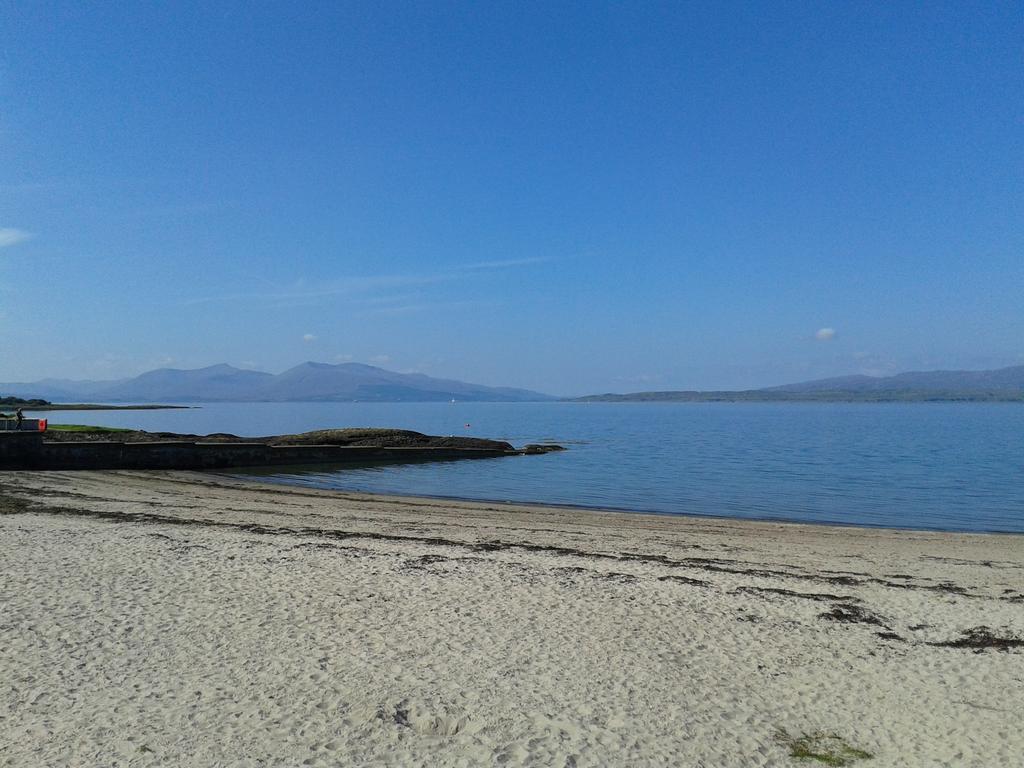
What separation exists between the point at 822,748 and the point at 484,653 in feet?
12.4

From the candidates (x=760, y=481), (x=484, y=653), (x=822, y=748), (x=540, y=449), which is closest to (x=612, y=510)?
(x=760, y=481)

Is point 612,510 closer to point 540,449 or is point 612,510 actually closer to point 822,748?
point 822,748

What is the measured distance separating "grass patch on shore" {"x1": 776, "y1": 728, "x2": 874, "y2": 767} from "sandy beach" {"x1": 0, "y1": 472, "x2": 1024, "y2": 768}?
0.11ft

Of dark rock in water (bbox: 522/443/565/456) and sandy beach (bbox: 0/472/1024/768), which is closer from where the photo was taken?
sandy beach (bbox: 0/472/1024/768)

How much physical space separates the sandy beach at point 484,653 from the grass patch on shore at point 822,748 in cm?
3

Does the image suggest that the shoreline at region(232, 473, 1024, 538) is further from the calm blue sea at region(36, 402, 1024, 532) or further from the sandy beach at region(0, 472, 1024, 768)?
the sandy beach at region(0, 472, 1024, 768)

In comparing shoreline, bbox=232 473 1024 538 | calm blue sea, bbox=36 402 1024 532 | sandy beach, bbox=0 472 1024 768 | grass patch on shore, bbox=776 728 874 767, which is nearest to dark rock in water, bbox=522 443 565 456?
calm blue sea, bbox=36 402 1024 532

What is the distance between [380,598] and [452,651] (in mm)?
2339

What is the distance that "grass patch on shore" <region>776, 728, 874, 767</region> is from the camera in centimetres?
622

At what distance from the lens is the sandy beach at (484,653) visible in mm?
6266

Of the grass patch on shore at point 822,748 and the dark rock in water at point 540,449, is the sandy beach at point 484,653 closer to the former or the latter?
the grass patch on shore at point 822,748

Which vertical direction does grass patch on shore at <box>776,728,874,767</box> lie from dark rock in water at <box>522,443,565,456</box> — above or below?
above

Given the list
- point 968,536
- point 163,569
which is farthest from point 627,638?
point 968,536

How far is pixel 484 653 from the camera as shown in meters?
8.37
